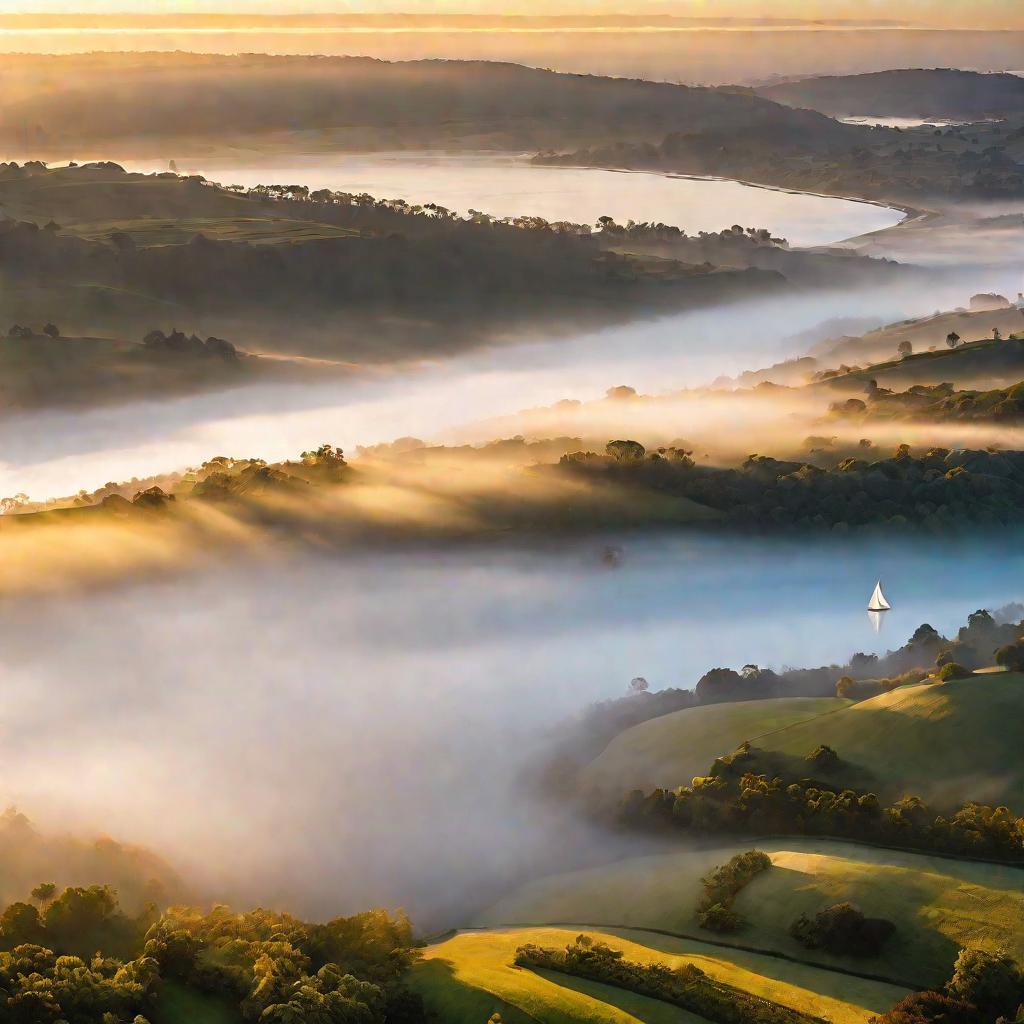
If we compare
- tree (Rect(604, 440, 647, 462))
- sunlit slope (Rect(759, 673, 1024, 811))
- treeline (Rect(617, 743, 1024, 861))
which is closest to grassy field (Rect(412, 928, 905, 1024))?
treeline (Rect(617, 743, 1024, 861))

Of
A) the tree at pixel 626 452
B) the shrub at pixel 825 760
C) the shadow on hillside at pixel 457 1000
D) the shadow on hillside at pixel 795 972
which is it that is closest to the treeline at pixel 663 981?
the shadow on hillside at pixel 795 972

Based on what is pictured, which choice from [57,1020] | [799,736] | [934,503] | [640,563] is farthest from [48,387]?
[57,1020]

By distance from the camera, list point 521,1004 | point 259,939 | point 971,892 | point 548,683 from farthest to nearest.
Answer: point 548,683
point 971,892
point 259,939
point 521,1004

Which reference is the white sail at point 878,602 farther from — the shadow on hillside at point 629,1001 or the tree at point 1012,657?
the shadow on hillside at point 629,1001

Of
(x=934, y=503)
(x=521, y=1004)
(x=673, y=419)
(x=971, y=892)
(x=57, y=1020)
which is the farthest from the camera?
(x=673, y=419)

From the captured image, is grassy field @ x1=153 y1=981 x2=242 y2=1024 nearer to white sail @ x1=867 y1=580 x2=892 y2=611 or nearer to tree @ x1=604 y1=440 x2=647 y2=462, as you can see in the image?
white sail @ x1=867 y1=580 x2=892 y2=611

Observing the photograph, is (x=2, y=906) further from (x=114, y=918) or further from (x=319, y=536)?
(x=319, y=536)

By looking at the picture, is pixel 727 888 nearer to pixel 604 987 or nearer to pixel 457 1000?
pixel 604 987
